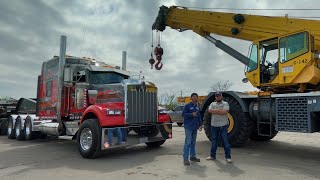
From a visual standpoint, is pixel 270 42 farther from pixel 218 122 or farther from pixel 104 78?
pixel 104 78

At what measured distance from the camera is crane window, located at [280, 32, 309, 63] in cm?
912

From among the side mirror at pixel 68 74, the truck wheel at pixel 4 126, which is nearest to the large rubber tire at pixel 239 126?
the side mirror at pixel 68 74

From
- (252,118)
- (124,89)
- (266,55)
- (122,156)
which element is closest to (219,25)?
(266,55)

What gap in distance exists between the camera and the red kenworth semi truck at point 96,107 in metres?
9.15

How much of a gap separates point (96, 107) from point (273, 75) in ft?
17.5

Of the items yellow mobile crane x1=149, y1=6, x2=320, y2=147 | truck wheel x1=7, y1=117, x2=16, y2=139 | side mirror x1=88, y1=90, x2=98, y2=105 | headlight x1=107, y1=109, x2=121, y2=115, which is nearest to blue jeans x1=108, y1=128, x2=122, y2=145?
headlight x1=107, y1=109, x2=121, y2=115

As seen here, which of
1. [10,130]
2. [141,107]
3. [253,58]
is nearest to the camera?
[141,107]

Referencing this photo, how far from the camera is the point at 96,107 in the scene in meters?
9.38

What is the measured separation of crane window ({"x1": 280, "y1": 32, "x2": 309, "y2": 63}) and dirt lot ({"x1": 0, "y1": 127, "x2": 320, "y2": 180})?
2.85 metres

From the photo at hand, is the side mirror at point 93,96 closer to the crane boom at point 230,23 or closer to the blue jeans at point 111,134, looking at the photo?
the blue jeans at point 111,134

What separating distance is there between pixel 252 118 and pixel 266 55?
6.66ft

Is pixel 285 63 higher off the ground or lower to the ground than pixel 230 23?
lower

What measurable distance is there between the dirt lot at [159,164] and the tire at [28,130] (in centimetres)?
276

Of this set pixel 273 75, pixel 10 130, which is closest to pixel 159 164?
pixel 273 75
